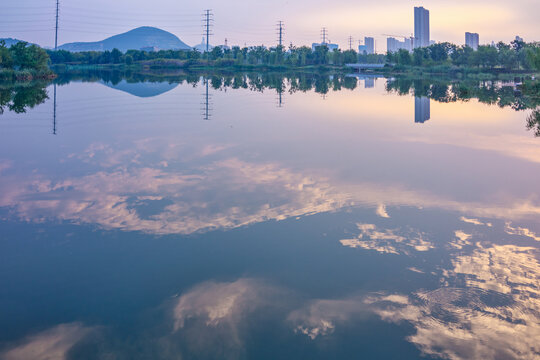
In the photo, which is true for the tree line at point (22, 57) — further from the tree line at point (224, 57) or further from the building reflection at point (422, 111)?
the tree line at point (224, 57)

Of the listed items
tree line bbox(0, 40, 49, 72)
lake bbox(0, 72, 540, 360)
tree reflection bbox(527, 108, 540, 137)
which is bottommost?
lake bbox(0, 72, 540, 360)

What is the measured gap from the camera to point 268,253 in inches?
283

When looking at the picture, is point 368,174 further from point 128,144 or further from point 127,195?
point 128,144

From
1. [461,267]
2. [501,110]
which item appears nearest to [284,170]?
[461,267]

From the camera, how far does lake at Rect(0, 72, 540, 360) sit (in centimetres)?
509

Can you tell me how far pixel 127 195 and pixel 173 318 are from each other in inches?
215

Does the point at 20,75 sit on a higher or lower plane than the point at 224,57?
lower

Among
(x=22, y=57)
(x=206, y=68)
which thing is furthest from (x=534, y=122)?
(x=206, y=68)

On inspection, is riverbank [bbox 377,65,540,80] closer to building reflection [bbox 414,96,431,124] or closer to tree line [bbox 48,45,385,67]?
tree line [bbox 48,45,385,67]

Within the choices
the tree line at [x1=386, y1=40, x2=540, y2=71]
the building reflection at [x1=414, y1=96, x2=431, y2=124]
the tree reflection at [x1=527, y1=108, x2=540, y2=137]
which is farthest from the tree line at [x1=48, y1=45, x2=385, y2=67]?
the tree reflection at [x1=527, y1=108, x2=540, y2=137]

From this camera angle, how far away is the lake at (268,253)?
5.09 meters

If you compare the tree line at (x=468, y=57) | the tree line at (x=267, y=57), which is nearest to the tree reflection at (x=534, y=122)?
the tree line at (x=468, y=57)

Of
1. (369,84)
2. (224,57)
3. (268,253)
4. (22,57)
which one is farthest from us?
(224,57)

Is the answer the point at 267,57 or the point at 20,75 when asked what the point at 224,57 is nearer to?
the point at 267,57
